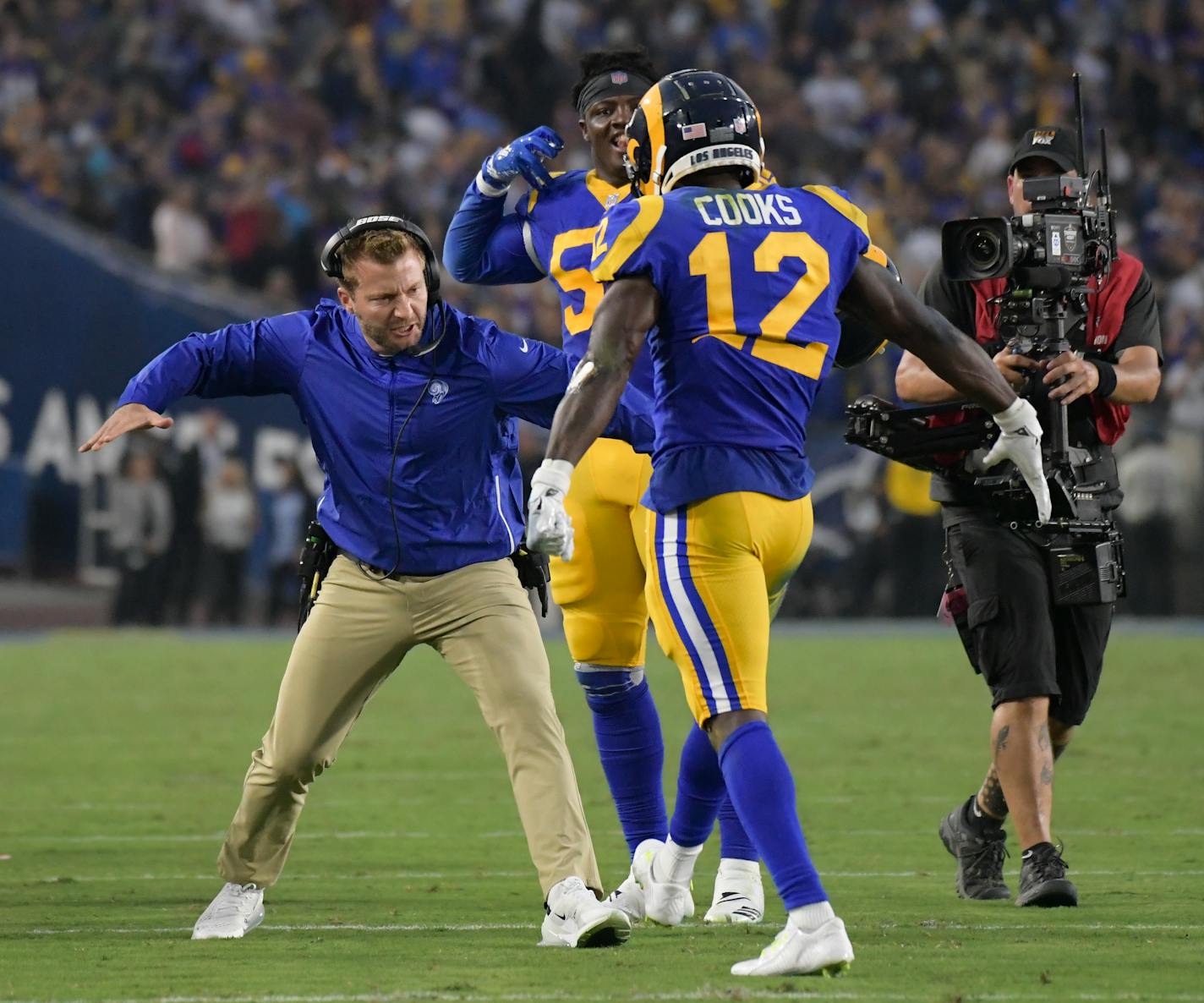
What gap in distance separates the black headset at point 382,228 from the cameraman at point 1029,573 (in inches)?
62.9

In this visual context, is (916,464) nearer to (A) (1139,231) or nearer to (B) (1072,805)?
(B) (1072,805)

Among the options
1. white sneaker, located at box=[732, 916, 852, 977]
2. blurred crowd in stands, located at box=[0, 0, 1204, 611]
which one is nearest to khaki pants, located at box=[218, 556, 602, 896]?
white sneaker, located at box=[732, 916, 852, 977]

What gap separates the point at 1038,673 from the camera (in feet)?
20.1

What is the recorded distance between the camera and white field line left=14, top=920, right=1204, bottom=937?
539 centimetres

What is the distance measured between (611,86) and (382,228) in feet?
3.91

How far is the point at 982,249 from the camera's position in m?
6.09

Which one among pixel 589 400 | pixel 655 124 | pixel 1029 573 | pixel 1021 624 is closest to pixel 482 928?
pixel 589 400

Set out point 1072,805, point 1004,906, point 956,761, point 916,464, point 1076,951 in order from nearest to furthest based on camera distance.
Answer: point 1076,951
point 1004,906
point 916,464
point 1072,805
point 956,761

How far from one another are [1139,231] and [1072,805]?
13669 millimetres

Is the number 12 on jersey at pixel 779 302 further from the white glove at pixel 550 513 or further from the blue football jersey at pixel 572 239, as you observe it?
the blue football jersey at pixel 572 239

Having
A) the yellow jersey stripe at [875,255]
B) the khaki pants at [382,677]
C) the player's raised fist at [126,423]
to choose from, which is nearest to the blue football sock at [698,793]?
the khaki pants at [382,677]

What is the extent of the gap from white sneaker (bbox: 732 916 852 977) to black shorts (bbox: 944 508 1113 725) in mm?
1788

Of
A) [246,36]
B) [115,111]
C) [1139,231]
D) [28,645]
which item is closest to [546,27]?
[246,36]

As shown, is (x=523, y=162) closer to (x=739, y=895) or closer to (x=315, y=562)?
(x=315, y=562)
